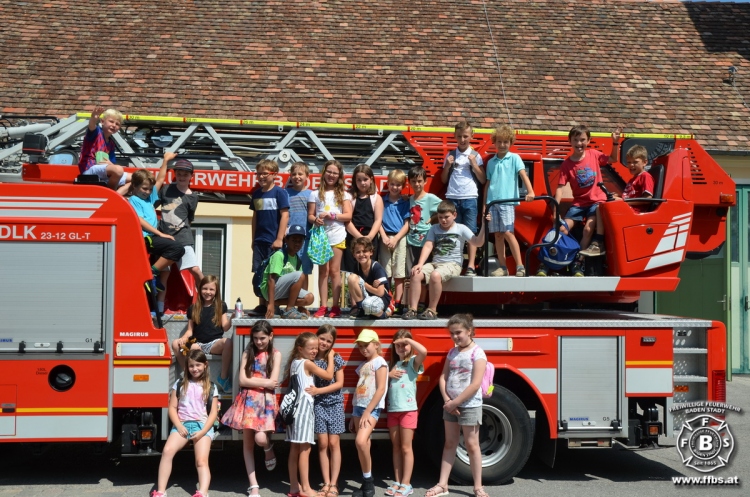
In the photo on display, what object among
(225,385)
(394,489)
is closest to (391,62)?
(225,385)

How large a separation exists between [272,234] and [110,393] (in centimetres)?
199

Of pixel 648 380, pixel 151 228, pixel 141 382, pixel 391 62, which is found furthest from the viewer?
pixel 391 62

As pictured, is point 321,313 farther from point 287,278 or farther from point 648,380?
point 648,380

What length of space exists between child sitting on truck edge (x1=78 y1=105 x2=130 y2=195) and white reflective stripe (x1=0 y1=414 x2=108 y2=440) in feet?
6.63

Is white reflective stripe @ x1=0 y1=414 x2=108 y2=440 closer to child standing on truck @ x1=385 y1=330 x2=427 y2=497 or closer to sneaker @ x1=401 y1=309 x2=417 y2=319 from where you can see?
child standing on truck @ x1=385 y1=330 x2=427 y2=497

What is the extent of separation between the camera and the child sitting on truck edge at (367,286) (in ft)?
23.9

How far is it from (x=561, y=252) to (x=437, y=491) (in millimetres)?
2456

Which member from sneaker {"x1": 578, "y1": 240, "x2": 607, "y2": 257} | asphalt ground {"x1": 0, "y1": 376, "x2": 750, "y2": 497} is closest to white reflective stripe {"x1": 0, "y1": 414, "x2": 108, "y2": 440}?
asphalt ground {"x1": 0, "y1": 376, "x2": 750, "y2": 497}

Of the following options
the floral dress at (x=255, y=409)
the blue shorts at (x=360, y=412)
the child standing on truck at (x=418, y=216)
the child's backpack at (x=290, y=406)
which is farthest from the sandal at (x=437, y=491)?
the child standing on truck at (x=418, y=216)

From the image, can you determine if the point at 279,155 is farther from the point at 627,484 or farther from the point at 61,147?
A: the point at 627,484

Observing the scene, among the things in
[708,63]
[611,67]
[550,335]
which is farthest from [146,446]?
[708,63]

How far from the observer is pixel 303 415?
6.86 m

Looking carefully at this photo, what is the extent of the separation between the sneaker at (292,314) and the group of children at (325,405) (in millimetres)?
262

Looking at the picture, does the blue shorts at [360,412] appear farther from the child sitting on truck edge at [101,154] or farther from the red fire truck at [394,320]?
the child sitting on truck edge at [101,154]
